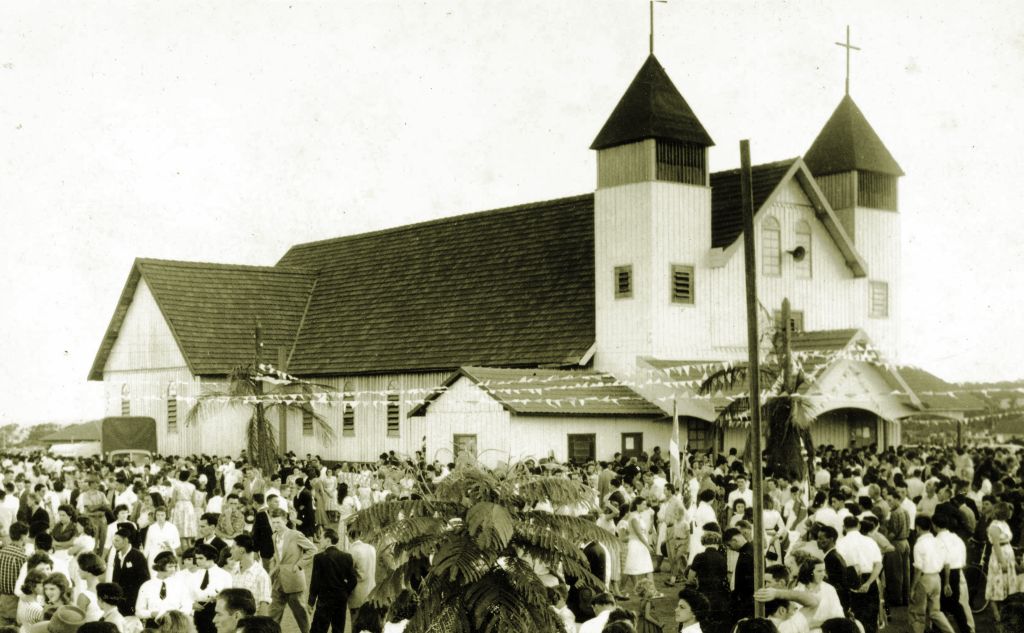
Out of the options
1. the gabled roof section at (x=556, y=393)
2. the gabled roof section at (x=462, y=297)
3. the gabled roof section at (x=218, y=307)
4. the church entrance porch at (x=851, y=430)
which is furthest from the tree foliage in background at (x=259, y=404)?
the church entrance porch at (x=851, y=430)

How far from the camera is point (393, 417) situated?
151 ft

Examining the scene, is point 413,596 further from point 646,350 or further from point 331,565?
point 646,350

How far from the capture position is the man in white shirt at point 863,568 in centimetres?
1538

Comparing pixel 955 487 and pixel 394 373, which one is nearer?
pixel 955 487

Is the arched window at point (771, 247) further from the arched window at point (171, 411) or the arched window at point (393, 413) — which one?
the arched window at point (171, 411)

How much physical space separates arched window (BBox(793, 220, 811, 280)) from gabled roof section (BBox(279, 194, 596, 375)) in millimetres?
7033

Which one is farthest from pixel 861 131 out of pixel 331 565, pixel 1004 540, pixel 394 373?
pixel 331 565

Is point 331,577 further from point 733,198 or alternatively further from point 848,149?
point 848,149

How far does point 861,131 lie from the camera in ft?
152

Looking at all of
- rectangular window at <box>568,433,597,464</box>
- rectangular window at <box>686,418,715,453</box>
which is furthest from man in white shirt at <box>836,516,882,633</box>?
rectangular window at <box>686,418,715,453</box>

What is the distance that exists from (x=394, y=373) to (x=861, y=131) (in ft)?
61.9

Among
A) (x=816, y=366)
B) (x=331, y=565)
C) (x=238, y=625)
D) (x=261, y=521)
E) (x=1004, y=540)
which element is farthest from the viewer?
(x=816, y=366)

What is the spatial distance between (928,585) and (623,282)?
2560cm

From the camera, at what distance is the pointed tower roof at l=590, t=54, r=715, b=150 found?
40.6 m
